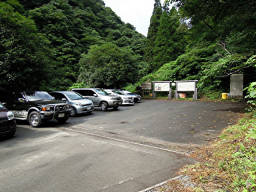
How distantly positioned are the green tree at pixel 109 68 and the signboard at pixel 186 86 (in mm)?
5443

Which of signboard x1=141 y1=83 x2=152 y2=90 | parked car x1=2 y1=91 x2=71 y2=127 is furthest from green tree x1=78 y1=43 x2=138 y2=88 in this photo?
parked car x1=2 y1=91 x2=71 y2=127

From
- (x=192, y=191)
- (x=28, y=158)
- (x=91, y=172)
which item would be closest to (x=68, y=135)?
(x=28, y=158)

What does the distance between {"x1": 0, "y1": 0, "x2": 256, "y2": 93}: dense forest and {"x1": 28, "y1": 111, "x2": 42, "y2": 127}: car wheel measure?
269cm

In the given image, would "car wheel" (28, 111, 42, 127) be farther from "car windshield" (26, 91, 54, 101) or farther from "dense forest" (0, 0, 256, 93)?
"dense forest" (0, 0, 256, 93)

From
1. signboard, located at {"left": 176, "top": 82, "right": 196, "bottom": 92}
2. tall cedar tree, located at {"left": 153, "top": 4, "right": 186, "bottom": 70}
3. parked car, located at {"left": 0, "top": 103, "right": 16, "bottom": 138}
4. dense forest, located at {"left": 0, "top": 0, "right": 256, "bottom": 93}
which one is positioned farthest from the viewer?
tall cedar tree, located at {"left": 153, "top": 4, "right": 186, "bottom": 70}

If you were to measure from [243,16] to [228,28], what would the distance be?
1495mm

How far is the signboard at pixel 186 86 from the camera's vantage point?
18.9 m

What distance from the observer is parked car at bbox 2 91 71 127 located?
8203 millimetres

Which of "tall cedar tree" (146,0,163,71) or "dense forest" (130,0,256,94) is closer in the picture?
"dense forest" (130,0,256,94)

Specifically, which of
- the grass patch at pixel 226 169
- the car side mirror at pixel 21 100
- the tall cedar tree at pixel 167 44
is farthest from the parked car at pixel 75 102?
the tall cedar tree at pixel 167 44

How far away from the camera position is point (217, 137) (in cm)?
601

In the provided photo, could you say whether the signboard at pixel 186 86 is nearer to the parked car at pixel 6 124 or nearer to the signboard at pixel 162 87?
the signboard at pixel 162 87

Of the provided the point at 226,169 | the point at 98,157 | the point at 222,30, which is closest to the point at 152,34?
the point at 222,30

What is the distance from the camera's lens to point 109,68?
1989 centimetres
